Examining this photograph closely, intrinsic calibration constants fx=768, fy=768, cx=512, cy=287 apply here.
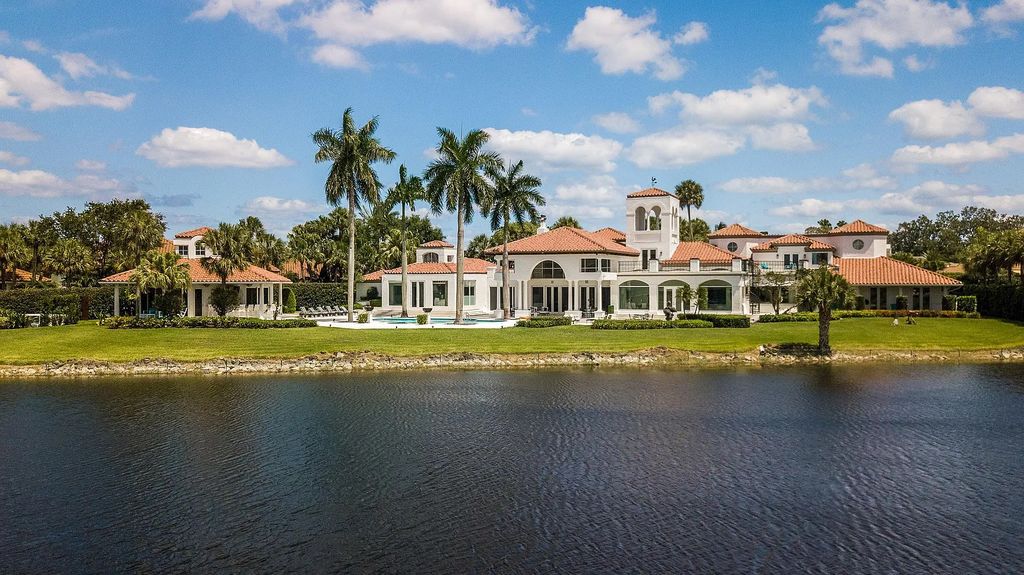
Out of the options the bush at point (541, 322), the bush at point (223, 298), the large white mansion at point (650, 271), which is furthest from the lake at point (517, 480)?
the large white mansion at point (650, 271)

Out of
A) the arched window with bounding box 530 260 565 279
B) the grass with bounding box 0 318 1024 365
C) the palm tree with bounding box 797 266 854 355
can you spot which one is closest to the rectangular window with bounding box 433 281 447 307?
the arched window with bounding box 530 260 565 279

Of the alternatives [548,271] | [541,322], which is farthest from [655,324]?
[548,271]

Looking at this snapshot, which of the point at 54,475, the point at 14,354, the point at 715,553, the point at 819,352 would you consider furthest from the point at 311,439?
the point at 819,352

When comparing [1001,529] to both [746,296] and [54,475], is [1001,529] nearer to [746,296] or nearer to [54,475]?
[54,475]

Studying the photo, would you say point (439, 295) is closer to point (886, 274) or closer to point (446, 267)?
point (446, 267)

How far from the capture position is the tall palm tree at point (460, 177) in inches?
2057

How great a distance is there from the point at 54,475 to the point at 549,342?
Answer: 89.5 feet

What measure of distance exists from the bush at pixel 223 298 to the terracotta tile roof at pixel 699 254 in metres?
33.3

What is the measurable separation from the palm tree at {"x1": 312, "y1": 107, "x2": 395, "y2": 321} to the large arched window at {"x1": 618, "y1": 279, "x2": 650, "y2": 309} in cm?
2032

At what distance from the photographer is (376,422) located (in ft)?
83.5

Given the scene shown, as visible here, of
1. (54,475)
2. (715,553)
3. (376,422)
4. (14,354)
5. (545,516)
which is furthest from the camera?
(14,354)

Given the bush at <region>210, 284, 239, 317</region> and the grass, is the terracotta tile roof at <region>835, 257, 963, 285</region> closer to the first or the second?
the grass

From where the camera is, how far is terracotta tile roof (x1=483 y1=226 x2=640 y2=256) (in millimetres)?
59594

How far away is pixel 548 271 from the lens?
61.2 meters
